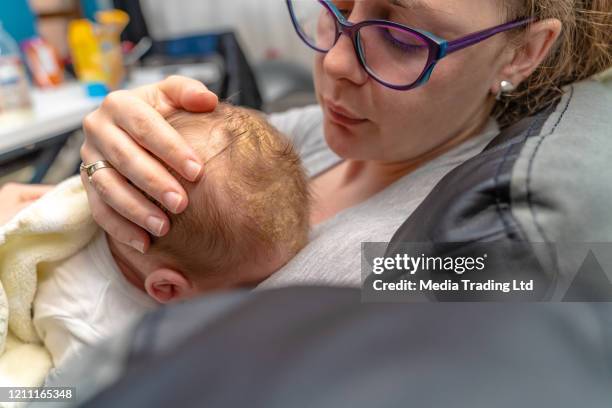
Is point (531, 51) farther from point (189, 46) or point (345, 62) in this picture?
point (189, 46)

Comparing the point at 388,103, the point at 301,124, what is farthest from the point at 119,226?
the point at 301,124

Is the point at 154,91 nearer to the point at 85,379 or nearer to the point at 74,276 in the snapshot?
the point at 74,276

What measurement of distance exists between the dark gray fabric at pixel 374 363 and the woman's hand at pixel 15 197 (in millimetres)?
793

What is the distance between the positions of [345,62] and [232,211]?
0.31 meters

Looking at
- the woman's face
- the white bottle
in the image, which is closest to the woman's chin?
the woman's face

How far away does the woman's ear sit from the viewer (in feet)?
2.65

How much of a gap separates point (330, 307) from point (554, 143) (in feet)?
1.21

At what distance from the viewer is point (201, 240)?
80 cm

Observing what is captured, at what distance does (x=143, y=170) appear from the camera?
0.74 meters

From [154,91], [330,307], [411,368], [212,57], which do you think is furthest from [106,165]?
[212,57]

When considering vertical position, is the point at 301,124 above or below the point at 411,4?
below

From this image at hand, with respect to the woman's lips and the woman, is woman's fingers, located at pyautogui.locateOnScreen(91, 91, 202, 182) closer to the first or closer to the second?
the woman

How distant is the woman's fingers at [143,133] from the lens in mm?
738

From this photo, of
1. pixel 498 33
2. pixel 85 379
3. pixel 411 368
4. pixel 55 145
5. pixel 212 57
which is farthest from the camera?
pixel 212 57
